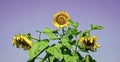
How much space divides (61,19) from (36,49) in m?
0.57

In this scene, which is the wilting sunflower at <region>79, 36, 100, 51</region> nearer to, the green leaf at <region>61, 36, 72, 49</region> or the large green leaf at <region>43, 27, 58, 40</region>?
the green leaf at <region>61, 36, 72, 49</region>

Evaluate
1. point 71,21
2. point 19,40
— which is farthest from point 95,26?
point 19,40

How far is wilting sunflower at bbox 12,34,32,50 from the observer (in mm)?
3021

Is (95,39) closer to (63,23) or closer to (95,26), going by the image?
(95,26)

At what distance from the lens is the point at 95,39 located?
2.92 meters

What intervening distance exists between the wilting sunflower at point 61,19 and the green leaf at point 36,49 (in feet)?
1.22

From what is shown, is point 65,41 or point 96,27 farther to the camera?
point 96,27

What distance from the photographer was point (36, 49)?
2.92 meters

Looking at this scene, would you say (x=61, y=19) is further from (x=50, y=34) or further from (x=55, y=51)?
(x=55, y=51)

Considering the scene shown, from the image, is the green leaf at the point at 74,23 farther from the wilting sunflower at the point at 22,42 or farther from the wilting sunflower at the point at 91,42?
the wilting sunflower at the point at 22,42

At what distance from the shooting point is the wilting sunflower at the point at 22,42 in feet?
9.91

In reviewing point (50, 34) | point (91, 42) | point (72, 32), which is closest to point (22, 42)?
point (50, 34)

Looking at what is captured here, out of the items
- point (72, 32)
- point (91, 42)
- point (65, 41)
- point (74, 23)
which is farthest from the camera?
point (74, 23)

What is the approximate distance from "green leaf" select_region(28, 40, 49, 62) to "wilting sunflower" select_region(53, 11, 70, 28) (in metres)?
0.37
